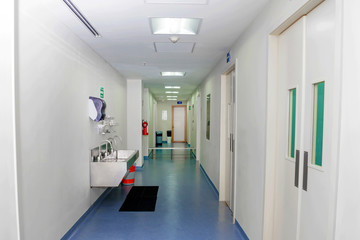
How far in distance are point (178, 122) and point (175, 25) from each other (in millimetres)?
11346

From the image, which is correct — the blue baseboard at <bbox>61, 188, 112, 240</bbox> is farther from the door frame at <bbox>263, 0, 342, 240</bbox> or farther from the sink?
the door frame at <bbox>263, 0, 342, 240</bbox>

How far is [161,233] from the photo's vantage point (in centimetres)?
301

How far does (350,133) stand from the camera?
3.91ft

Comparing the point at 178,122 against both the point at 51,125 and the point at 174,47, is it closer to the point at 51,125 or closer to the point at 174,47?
the point at 174,47

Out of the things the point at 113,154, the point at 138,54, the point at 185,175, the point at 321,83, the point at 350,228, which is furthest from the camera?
the point at 185,175

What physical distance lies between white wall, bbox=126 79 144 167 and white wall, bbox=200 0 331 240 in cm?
374

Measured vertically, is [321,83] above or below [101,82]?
below

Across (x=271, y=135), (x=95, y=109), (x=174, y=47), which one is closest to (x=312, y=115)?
(x=271, y=135)

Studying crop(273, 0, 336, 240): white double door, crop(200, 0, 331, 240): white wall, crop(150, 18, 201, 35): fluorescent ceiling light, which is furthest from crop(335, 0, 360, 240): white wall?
crop(150, 18, 201, 35): fluorescent ceiling light

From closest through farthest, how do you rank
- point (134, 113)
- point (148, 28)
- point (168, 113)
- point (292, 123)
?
point (292, 123), point (148, 28), point (134, 113), point (168, 113)

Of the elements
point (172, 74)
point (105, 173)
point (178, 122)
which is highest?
point (172, 74)

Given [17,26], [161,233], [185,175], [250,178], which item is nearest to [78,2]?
[17,26]

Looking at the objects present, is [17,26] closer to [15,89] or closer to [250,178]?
[15,89]

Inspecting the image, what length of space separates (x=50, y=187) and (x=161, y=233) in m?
1.51
